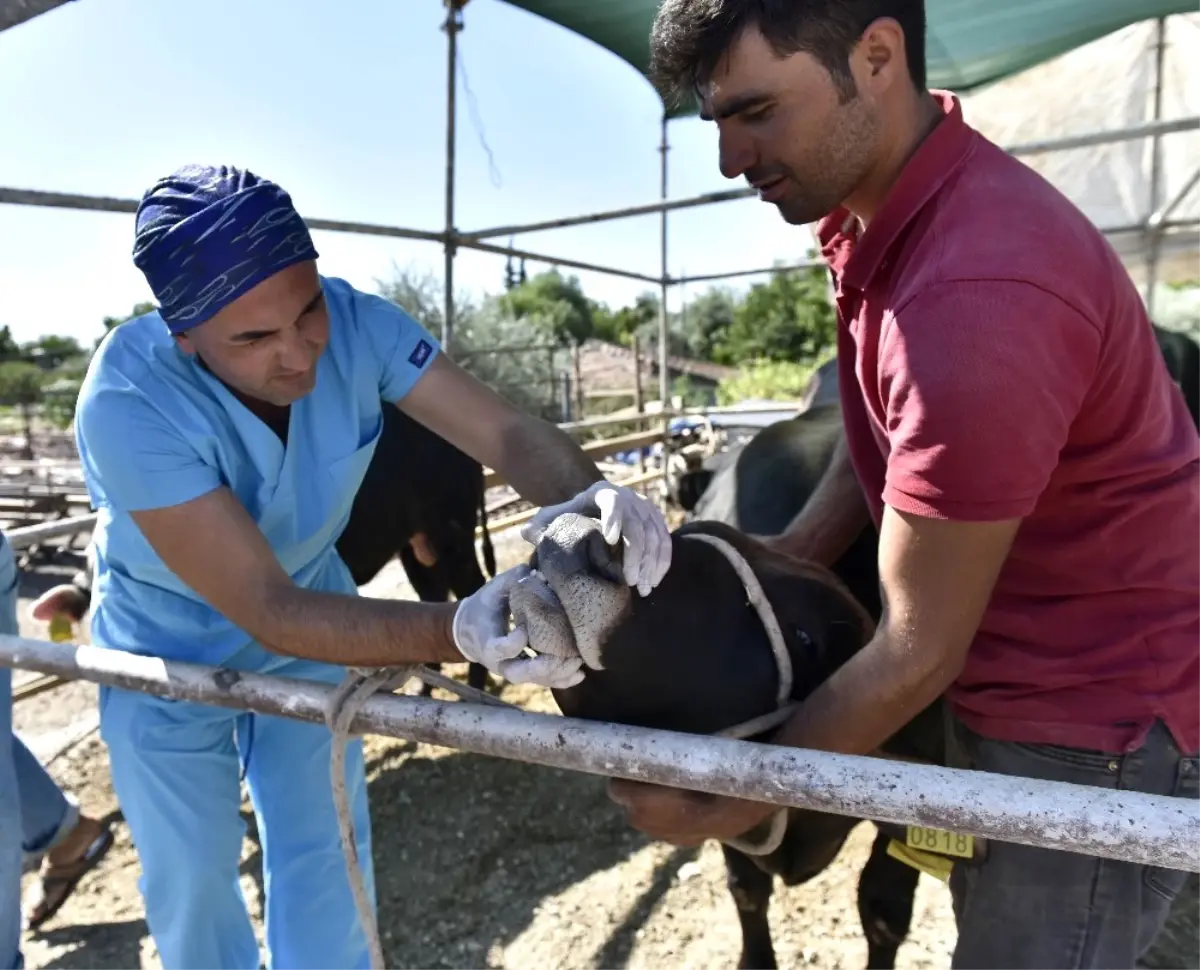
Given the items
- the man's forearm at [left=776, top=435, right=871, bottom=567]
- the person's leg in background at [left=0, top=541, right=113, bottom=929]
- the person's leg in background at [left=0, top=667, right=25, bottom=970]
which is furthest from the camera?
the person's leg in background at [left=0, top=541, right=113, bottom=929]

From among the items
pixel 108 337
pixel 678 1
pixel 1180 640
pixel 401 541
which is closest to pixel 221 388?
pixel 108 337

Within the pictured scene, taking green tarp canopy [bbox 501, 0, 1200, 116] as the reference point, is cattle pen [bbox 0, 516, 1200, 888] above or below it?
below

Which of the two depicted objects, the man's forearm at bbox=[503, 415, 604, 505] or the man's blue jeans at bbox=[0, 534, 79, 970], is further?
the man's blue jeans at bbox=[0, 534, 79, 970]

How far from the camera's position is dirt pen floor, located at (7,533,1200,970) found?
2.53 m

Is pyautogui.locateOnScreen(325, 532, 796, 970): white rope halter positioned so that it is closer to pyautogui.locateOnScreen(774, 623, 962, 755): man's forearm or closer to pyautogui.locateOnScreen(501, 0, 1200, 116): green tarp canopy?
pyautogui.locateOnScreen(774, 623, 962, 755): man's forearm

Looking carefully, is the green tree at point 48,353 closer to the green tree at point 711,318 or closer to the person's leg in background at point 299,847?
the green tree at point 711,318

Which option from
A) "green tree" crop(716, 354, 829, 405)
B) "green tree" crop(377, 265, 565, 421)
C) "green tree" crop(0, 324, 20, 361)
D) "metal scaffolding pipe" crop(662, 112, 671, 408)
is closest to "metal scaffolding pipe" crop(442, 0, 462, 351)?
"metal scaffolding pipe" crop(662, 112, 671, 408)

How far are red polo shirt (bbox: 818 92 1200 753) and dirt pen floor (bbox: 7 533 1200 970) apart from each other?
1538 mm

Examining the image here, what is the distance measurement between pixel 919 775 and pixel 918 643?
0.82ft

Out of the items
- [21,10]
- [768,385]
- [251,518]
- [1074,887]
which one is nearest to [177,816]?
[251,518]

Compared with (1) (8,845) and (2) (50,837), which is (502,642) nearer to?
(1) (8,845)

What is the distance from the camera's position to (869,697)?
1.12 m

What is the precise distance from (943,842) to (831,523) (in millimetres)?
686

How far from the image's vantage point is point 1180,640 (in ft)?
3.98
